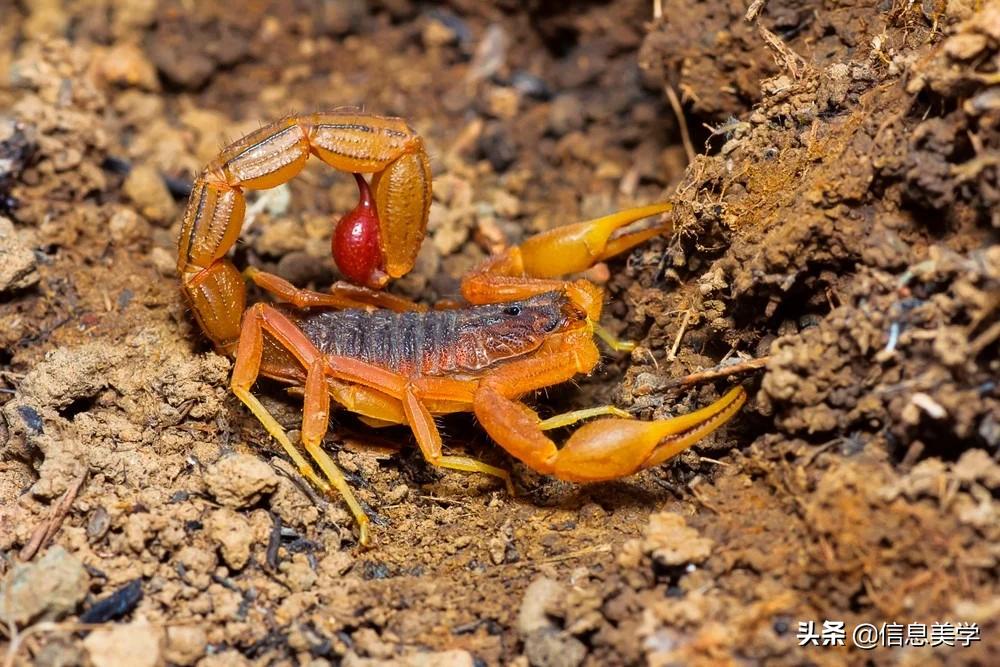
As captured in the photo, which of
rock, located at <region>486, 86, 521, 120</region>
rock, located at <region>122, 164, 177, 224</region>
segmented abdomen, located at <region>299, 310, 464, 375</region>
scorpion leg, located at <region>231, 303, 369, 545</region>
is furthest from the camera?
rock, located at <region>486, 86, 521, 120</region>

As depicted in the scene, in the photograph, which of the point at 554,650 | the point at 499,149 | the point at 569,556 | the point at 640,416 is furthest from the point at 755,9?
the point at 554,650

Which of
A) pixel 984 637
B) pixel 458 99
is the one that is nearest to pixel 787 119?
pixel 984 637

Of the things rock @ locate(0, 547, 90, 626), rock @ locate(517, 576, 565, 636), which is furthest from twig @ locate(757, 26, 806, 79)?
rock @ locate(0, 547, 90, 626)

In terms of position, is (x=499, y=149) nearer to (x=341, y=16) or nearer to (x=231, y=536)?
(x=341, y=16)

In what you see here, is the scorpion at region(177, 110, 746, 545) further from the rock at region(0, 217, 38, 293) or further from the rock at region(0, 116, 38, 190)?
the rock at region(0, 116, 38, 190)

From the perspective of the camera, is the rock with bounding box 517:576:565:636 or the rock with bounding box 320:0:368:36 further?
the rock with bounding box 320:0:368:36

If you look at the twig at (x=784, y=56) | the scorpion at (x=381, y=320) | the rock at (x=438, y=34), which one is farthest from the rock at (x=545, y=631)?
the rock at (x=438, y=34)
